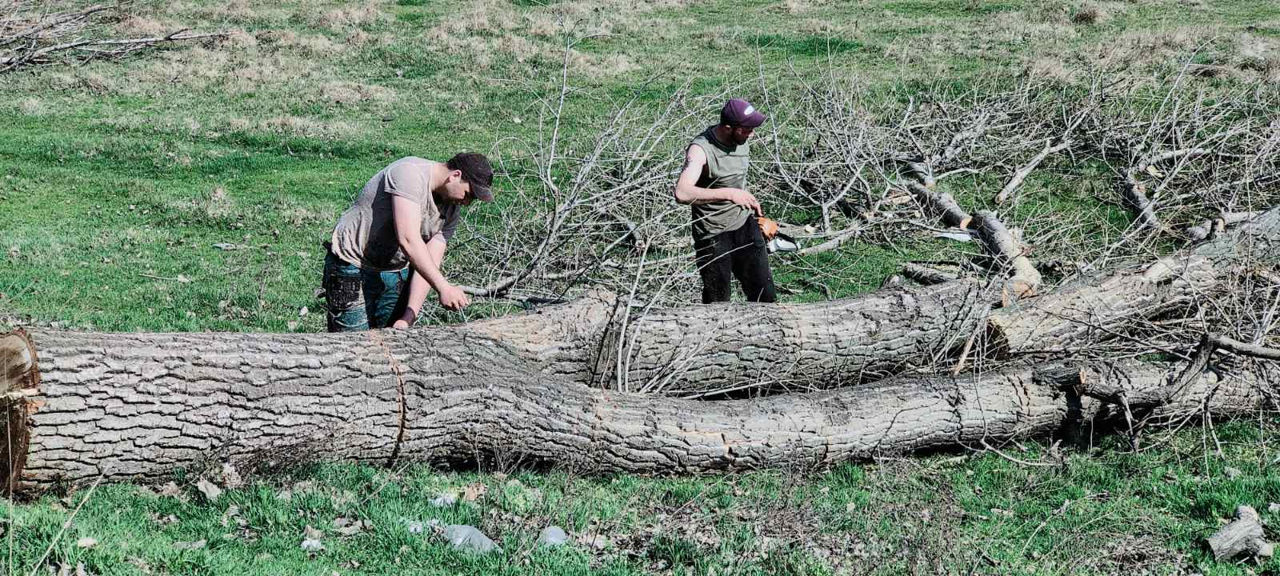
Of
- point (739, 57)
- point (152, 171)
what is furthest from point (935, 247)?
point (739, 57)

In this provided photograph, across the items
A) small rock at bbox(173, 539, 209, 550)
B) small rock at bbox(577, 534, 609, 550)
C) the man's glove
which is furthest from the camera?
the man's glove

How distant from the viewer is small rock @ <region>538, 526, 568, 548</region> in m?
3.92

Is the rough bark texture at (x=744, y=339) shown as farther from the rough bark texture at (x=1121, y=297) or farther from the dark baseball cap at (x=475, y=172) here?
the dark baseball cap at (x=475, y=172)

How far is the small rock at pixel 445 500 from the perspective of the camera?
4.16 metres

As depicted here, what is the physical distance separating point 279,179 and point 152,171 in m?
1.40

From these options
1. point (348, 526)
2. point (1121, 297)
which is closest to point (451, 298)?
point (348, 526)

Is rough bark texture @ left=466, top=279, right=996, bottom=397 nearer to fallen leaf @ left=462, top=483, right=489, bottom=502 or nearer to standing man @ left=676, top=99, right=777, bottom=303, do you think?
standing man @ left=676, top=99, right=777, bottom=303

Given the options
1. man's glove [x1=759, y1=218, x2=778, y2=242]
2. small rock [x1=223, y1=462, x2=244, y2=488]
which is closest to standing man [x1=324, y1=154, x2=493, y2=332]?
small rock [x1=223, y1=462, x2=244, y2=488]

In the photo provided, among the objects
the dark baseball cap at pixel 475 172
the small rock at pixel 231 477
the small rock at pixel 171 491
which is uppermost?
the dark baseball cap at pixel 475 172

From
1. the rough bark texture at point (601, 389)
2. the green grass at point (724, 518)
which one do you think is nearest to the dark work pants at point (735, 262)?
the rough bark texture at point (601, 389)

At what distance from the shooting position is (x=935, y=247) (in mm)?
8633

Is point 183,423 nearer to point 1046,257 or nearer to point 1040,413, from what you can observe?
point 1040,413

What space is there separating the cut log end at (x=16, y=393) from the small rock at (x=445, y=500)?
1.39m

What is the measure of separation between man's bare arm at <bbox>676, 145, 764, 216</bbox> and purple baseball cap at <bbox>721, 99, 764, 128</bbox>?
0.24 meters
